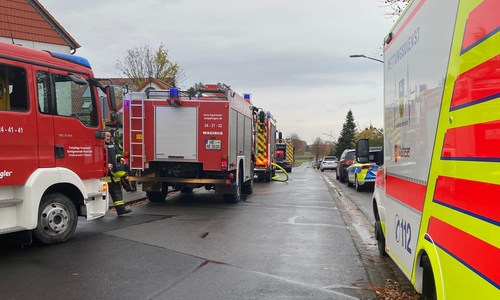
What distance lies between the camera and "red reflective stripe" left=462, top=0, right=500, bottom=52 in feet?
7.43

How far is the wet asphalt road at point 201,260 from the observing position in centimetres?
491

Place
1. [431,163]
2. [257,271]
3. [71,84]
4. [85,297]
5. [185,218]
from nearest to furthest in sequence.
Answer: [431,163] < [85,297] < [257,271] < [71,84] < [185,218]

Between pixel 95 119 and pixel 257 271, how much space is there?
405 centimetres

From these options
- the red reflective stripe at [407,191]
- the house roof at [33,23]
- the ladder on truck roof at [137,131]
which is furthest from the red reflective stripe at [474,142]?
the house roof at [33,23]

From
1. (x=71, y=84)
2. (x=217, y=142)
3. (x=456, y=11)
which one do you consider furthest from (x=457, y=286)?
(x=217, y=142)

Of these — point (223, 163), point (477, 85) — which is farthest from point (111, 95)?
point (477, 85)

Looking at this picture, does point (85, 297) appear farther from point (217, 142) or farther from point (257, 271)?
point (217, 142)

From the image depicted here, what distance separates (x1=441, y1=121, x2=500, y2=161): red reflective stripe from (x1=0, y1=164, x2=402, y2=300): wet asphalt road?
260cm

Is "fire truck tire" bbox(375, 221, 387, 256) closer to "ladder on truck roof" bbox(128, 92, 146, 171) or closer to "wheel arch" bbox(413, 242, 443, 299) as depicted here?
"wheel arch" bbox(413, 242, 443, 299)

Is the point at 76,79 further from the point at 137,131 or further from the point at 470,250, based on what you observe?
the point at 470,250

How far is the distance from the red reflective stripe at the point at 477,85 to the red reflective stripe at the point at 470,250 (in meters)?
0.77

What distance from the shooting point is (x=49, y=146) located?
22.1 ft

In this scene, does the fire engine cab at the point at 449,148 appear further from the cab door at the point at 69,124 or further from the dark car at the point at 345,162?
the dark car at the point at 345,162

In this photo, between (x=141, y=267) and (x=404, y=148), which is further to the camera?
(x=141, y=267)
